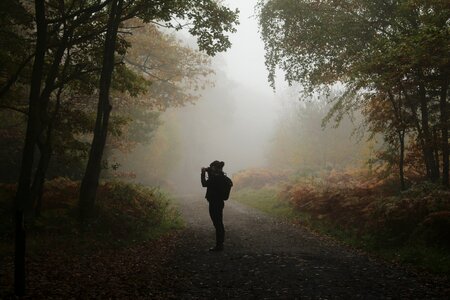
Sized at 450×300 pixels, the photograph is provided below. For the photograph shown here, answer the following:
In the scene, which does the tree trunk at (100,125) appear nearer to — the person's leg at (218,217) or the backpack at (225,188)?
the person's leg at (218,217)

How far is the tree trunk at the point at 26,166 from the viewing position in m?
5.64

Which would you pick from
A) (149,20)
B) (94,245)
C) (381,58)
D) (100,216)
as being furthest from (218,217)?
(381,58)

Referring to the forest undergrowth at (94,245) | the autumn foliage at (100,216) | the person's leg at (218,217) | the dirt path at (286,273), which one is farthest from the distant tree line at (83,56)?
the dirt path at (286,273)

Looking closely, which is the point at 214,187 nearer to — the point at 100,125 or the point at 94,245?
the point at 94,245

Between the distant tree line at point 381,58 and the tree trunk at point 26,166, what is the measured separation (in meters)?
8.59

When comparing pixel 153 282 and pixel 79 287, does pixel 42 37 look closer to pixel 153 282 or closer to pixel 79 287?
pixel 79 287

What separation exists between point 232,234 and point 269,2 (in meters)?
9.74

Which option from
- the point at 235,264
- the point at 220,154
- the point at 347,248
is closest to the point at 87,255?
the point at 235,264

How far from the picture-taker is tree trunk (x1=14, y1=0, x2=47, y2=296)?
5637mm

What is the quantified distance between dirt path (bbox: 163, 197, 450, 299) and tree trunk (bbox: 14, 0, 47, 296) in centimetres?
244

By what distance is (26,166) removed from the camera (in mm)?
5902

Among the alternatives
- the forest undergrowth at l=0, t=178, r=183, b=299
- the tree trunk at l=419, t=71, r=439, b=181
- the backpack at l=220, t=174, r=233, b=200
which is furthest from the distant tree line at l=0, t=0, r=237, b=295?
the tree trunk at l=419, t=71, r=439, b=181

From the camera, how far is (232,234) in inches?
494

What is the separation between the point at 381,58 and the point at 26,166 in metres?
9.52
